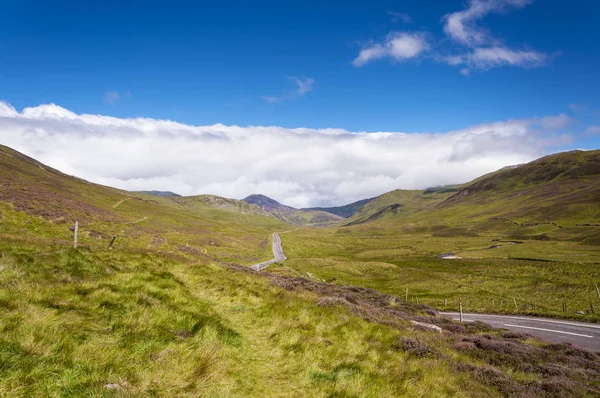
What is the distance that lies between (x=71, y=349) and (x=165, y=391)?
228 cm

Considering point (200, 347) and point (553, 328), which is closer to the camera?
point (200, 347)

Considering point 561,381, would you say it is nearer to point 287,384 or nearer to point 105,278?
point 287,384

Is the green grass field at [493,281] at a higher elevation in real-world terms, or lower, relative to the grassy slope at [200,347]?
lower

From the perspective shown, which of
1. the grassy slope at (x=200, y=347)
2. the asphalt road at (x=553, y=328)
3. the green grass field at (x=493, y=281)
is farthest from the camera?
the green grass field at (x=493, y=281)

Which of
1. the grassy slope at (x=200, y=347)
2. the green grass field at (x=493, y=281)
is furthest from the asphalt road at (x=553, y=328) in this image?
the grassy slope at (x=200, y=347)

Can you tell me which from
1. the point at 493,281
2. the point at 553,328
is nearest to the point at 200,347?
the point at 553,328

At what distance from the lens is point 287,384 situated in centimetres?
785

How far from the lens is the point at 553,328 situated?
1325 inches

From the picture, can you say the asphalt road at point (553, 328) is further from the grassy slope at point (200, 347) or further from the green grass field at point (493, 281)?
the grassy slope at point (200, 347)

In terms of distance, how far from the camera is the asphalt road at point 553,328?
27.9 m

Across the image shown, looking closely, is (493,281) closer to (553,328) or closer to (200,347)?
(553,328)

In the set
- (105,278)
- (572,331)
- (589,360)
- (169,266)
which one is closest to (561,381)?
(589,360)

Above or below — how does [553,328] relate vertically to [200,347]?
below

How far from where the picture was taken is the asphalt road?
91.7ft
